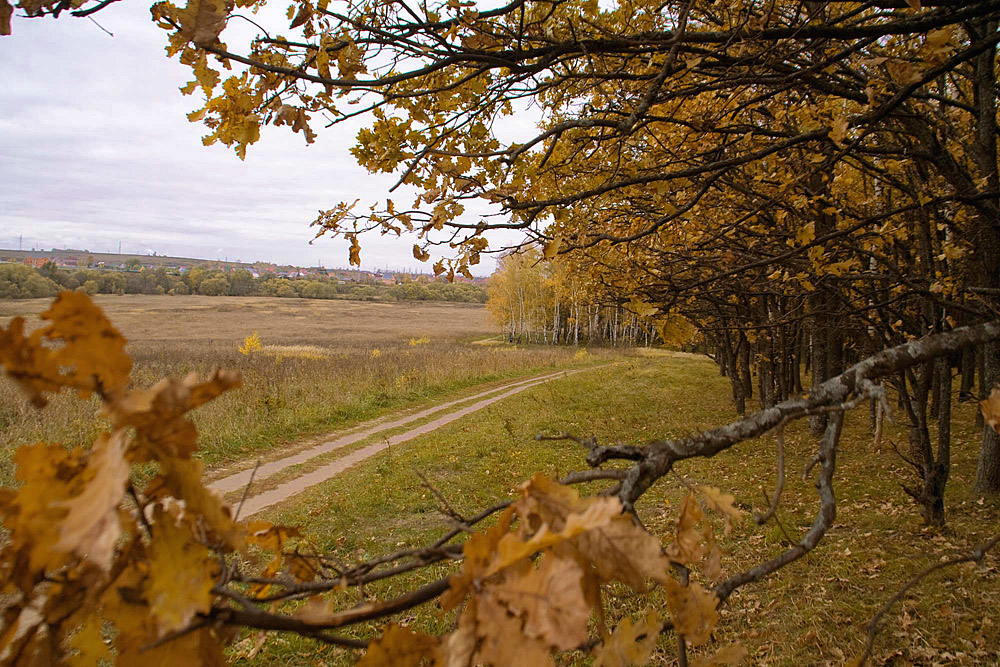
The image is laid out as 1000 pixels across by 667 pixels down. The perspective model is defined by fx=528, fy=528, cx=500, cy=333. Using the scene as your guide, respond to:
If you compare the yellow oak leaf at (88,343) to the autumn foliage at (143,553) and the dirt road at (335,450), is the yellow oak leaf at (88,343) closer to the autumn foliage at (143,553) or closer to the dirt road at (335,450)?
the autumn foliage at (143,553)

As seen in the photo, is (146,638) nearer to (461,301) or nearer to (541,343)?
(541,343)

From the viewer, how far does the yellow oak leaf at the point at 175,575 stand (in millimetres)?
482

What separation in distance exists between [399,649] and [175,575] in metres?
0.31

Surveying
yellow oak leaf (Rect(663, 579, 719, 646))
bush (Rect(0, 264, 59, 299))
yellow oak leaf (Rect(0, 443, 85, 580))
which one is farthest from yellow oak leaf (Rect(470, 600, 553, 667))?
bush (Rect(0, 264, 59, 299))

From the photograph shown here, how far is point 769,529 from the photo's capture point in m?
6.12

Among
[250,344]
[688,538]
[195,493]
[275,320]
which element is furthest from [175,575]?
[275,320]

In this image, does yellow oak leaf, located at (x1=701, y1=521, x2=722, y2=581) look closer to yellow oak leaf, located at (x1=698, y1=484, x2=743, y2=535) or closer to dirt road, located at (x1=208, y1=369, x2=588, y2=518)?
yellow oak leaf, located at (x1=698, y1=484, x2=743, y2=535)

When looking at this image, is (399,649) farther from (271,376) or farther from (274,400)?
(271,376)

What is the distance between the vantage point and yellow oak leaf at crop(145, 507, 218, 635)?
482 millimetres

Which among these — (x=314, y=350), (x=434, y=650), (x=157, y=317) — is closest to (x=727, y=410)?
(x=434, y=650)

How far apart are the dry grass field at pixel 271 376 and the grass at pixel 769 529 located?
11.1 feet

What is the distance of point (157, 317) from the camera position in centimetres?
5041

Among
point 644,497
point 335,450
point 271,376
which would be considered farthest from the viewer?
point 271,376

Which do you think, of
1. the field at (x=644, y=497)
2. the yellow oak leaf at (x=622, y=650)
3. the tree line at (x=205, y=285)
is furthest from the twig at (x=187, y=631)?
the tree line at (x=205, y=285)
